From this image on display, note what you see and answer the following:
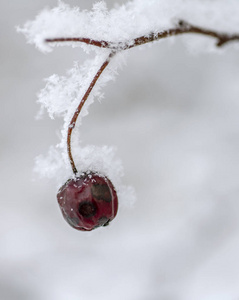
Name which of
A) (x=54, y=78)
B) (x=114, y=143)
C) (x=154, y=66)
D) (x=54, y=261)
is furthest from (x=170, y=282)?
(x=54, y=78)

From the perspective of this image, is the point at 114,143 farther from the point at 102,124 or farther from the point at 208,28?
the point at 208,28

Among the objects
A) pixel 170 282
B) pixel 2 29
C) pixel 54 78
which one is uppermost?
pixel 2 29

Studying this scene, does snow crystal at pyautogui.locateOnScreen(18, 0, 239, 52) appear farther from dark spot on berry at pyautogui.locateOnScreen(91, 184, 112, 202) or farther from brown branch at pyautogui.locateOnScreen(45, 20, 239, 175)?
dark spot on berry at pyautogui.locateOnScreen(91, 184, 112, 202)

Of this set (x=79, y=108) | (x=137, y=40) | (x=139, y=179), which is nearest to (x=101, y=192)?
(x=79, y=108)

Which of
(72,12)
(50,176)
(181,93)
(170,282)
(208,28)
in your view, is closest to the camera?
(208,28)

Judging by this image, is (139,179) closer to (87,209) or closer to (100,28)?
(87,209)

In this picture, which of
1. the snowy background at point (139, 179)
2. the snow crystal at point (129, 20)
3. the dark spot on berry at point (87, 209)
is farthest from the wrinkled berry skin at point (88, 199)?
the snowy background at point (139, 179)

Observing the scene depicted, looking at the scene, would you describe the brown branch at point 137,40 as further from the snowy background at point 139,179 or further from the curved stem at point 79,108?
the snowy background at point 139,179
